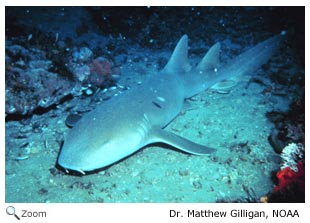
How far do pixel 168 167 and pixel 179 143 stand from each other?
Answer: 1.19 ft

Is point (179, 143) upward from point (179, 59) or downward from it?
downward

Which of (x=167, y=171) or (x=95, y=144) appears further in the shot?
(x=167, y=171)

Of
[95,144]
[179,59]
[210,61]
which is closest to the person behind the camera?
[95,144]

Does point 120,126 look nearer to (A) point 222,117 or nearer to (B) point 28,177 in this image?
(B) point 28,177

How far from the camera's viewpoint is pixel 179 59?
16.1ft

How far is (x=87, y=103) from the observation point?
4926 mm

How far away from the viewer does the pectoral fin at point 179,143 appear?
10.8 feet

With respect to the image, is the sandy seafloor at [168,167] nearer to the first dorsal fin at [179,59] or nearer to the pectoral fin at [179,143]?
the pectoral fin at [179,143]

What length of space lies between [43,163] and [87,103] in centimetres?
179
